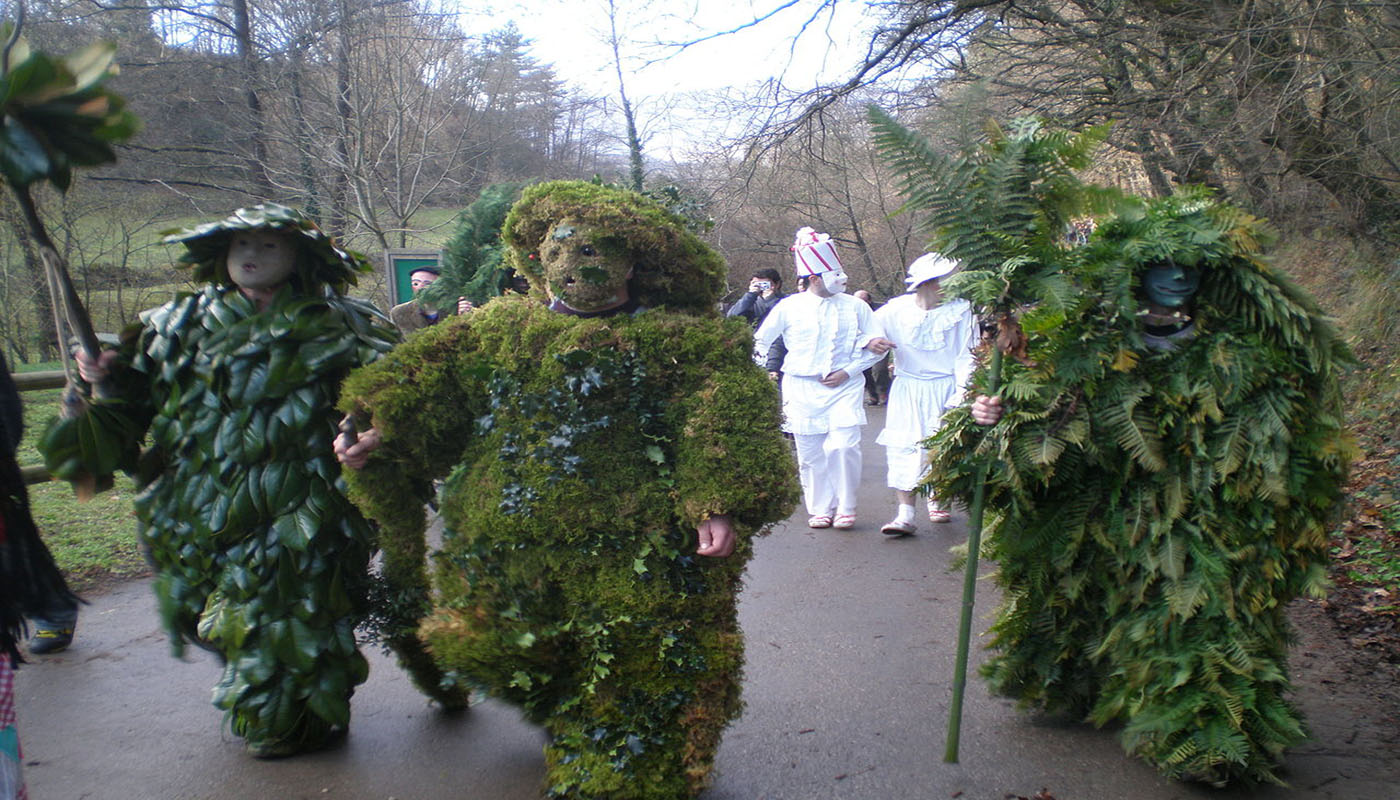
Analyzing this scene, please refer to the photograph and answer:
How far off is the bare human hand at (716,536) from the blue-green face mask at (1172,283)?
181 centimetres

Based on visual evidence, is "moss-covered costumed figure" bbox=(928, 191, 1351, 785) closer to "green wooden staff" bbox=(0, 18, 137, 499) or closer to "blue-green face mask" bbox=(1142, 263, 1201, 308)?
"blue-green face mask" bbox=(1142, 263, 1201, 308)

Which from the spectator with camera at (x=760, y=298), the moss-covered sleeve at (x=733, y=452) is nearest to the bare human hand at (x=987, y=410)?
the moss-covered sleeve at (x=733, y=452)

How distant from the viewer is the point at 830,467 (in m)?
8.37

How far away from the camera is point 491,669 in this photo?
3.55 m

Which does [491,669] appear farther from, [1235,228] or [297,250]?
[1235,228]

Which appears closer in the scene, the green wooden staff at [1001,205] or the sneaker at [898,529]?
the green wooden staff at [1001,205]

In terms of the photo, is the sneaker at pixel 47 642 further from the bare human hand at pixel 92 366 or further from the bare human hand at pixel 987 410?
the bare human hand at pixel 987 410

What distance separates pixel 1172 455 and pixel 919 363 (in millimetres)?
4481

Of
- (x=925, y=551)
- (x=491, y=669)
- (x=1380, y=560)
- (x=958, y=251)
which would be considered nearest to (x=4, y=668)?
(x=491, y=669)

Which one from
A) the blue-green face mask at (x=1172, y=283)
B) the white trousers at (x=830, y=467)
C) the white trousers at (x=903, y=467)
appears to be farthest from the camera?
the white trousers at (x=830, y=467)

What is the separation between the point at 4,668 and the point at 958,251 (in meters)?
3.25

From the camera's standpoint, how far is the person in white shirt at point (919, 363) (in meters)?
8.07

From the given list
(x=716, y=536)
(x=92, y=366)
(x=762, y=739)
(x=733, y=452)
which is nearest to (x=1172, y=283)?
(x=733, y=452)

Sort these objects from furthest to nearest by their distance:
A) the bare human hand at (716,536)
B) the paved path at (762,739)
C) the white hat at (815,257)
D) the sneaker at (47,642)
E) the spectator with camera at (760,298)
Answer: the spectator with camera at (760,298)
the white hat at (815,257)
the sneaker at (47,642)
the paved path at (762,739)
the bare human hand at (716,536)
